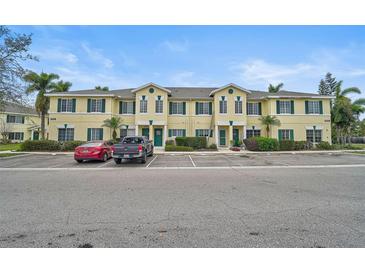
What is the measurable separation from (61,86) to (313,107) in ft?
122

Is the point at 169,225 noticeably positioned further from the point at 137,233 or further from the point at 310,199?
the point at 310,199

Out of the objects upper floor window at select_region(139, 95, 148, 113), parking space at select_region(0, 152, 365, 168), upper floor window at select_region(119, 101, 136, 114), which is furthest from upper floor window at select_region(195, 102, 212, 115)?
parking space at select_region(0, 152, 365, 168)

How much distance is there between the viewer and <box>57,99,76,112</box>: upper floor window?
77.3ft

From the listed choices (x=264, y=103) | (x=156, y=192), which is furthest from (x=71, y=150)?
(x=264, y=103)

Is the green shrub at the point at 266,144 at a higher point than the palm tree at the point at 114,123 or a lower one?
lower

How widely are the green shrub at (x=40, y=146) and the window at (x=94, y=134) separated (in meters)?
3.83

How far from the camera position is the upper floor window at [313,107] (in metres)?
24.0

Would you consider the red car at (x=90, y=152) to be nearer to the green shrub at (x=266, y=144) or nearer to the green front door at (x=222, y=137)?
the green front door at (x=222, y=137)

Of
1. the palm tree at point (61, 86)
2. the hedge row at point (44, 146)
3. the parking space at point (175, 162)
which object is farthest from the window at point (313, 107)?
the palm tree at point (61, 86)

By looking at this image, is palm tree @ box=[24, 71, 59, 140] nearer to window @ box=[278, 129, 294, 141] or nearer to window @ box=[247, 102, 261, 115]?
window @ box=[247, 102, 261, 115]

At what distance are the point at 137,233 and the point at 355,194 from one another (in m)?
6.87

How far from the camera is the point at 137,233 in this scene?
3.38 m

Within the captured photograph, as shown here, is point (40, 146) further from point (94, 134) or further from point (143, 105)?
point (143, 105)

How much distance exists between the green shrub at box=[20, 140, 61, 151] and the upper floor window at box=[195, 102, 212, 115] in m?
17.3
